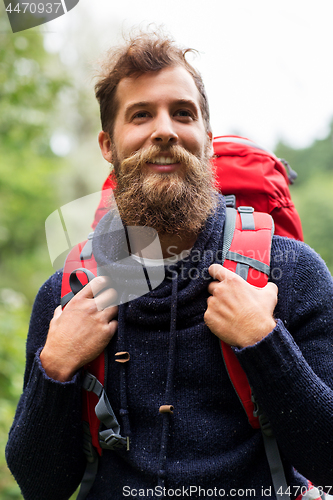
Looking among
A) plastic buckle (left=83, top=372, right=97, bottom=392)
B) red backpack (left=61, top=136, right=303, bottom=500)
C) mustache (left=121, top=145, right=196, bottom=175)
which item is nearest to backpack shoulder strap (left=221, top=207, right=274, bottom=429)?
red backpack (left=61, top=136, right=303, bottom=500)

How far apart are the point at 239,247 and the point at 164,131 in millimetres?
713

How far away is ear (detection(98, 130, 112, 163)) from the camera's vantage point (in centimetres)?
250

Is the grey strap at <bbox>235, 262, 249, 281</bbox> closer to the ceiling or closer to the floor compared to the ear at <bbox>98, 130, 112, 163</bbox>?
closer to the floor

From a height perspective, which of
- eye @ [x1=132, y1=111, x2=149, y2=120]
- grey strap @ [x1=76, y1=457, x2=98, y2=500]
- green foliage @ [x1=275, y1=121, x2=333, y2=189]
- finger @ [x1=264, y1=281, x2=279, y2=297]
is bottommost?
green foliage @ [x1=275, y1=121, x2=333, y2=189]

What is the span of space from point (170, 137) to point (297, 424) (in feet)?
4.78

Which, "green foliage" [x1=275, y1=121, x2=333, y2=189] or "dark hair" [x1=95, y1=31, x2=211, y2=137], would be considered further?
"green foliage" [x1=275, y1=121, x2=333, y2=189]

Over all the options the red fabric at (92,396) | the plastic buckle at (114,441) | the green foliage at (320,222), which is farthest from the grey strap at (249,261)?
the green foliage at (320,222)

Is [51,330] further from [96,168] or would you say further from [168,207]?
[96,168]

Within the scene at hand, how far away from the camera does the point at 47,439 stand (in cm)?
188

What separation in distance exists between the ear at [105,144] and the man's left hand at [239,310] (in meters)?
1.13

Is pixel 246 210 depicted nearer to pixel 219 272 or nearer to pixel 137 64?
pixel 219 272

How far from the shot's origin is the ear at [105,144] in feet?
8.20

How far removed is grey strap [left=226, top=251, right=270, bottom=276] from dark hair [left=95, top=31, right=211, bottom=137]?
988 mm

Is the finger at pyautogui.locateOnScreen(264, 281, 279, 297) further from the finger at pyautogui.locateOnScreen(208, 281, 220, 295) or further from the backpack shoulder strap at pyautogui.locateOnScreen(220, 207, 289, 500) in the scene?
the finger at pyautogui.locateOnScreen(208, 281, 220, 295)
